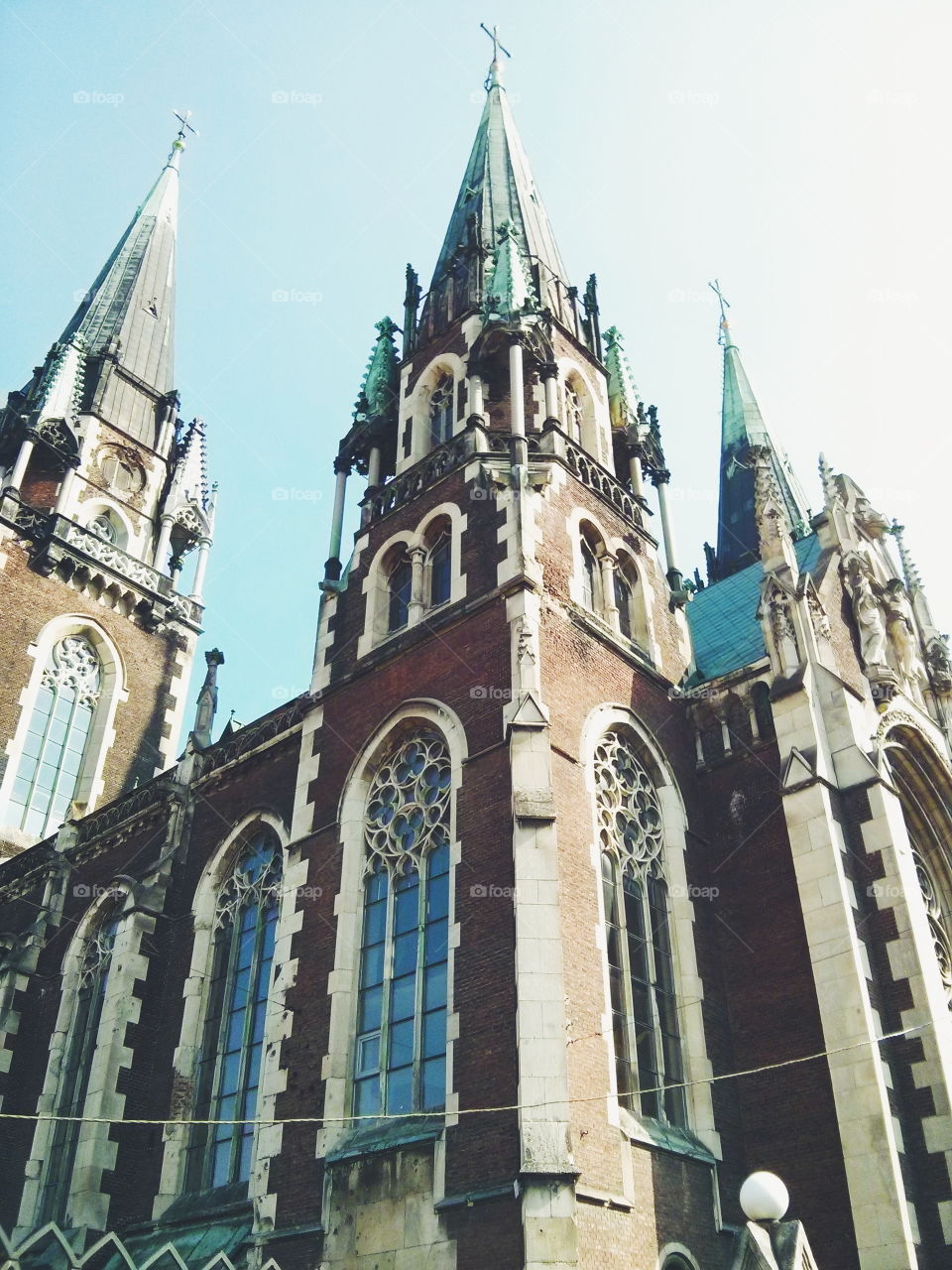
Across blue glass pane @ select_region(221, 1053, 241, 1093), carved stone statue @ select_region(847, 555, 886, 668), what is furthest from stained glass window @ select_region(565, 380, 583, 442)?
blue glass pane @ select_region(221, 1053, 241, 1093)

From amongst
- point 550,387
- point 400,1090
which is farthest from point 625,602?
point 400,1090

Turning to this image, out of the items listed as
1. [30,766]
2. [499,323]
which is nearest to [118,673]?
[30,766]

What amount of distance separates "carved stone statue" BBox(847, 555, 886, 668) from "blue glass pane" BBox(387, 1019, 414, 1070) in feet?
35.2

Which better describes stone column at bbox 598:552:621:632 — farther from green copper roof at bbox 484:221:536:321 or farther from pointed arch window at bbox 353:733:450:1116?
green copper roof at bbox 484:221:536:321

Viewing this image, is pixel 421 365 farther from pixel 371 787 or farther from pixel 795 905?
pixel 795 905

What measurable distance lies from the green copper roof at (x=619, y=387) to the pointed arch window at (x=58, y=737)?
17.7m

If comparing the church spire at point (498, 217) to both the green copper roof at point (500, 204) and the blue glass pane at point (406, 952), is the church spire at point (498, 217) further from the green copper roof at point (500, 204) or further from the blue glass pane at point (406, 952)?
the blue glass pane at point (406, 952)

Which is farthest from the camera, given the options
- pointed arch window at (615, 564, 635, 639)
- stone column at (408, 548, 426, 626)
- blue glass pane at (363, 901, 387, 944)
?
pointed arch window at (615, 564, 635, 639)

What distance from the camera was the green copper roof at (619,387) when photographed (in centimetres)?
2600

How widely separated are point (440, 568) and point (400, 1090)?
9262mm

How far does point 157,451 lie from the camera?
39.8 metres

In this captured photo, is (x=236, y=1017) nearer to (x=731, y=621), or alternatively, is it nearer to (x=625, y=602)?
(x=625, y=602)

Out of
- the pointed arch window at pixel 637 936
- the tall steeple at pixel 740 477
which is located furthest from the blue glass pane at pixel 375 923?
the tall steeple at pixel 740 477

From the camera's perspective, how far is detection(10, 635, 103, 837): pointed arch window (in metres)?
31.6
